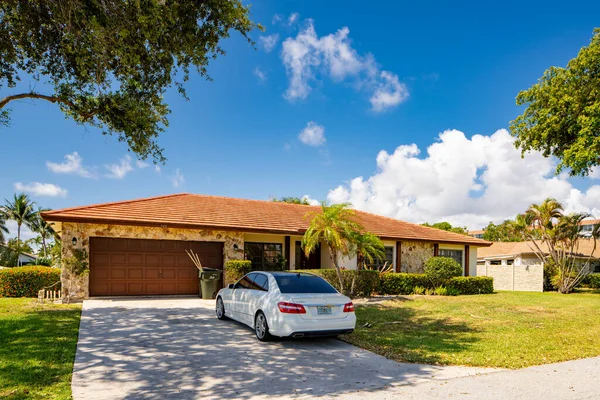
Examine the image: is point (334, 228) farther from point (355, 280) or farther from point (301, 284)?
point (301, 284)

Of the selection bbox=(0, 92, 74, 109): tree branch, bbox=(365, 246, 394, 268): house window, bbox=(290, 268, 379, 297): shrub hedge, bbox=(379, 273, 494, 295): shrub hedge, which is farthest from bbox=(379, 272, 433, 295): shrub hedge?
bbox=(0, 92, 74, 109): tree branch

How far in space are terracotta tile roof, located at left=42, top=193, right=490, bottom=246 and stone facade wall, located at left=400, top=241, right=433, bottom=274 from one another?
584 millimetres

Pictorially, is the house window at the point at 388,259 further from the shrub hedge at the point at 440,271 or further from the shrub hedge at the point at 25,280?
the shrub hedge at the point at 25,280

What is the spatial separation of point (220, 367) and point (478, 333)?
655cm

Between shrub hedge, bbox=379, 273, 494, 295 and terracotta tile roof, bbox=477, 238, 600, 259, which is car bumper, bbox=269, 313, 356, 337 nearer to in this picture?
shrub hedge, bbox=379, 273, 494, 295

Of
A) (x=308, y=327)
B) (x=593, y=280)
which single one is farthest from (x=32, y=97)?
(x=593, y=280)

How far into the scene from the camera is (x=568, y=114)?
1664 centimetres

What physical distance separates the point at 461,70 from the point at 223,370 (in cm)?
1402

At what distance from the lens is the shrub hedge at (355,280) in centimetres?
1686

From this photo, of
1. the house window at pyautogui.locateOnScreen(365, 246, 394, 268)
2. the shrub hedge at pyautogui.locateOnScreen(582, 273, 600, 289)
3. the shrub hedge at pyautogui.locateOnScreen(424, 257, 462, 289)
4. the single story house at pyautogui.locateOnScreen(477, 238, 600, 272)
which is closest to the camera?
the shrub hedge at pyautogui.locateOnScreen(424, 257, 462, 289)

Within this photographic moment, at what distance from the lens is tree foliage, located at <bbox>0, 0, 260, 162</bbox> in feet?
30.1

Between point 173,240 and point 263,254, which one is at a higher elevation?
point 173,240

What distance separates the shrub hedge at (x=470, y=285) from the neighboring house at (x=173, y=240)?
278 cm

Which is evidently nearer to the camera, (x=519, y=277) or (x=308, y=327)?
(x=308, y=327)
